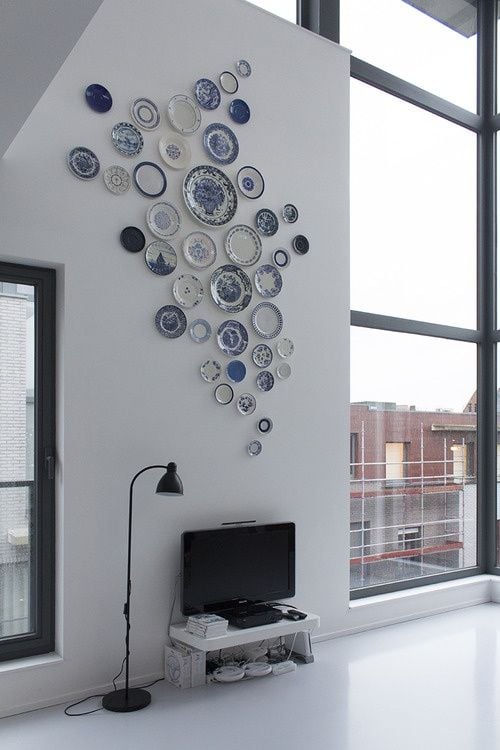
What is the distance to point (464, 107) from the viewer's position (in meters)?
6.07

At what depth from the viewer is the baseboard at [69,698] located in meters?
3.34

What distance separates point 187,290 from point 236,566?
1.54 metres

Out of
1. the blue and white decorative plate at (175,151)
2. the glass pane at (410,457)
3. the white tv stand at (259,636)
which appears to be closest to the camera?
the white tv stand at (259,636)

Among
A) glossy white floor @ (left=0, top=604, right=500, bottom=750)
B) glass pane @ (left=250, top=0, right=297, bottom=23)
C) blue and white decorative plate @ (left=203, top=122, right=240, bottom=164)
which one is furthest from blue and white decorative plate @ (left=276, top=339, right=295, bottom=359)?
glass pane @ (left=250, top=0, right=297, bottom=23)

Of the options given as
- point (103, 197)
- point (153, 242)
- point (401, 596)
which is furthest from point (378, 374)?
point (103, 197)

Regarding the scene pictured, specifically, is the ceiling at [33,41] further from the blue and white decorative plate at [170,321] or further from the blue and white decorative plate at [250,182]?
the blue and white decorative plate at [250,182]

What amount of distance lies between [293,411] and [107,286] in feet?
4.66

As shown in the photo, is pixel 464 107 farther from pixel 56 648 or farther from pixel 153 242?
pixel 56 648

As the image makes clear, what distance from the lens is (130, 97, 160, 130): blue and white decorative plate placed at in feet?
12.7

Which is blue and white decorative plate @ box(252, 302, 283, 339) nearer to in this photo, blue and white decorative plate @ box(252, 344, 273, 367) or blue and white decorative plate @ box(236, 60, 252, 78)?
blue and white decorative plate @ box(252, 344, 273, 367)

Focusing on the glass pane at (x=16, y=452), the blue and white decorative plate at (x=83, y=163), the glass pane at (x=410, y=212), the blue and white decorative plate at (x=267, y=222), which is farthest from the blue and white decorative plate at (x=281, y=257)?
the glass pane at (x=16, y=452)

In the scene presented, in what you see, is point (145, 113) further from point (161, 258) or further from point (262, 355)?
point (262, 355)

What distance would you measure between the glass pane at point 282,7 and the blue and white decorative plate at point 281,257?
1.61 metres

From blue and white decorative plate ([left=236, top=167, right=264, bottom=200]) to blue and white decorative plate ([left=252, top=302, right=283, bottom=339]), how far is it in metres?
0.65
